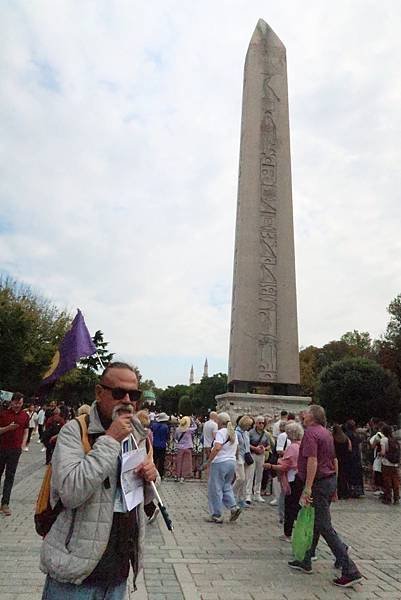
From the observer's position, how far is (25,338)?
3144cm

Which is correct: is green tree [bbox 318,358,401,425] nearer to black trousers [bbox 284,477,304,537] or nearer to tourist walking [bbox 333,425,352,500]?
tourist walking [bbox 333,425,352,500]

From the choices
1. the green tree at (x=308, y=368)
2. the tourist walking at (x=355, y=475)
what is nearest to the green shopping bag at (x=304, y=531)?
the tourist walking at (x=355, y=475)

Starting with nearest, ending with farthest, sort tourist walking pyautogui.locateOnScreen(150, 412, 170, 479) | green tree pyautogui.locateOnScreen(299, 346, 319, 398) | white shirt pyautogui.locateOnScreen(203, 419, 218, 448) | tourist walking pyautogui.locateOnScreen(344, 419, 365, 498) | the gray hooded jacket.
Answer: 1. the gray hooded jacket
2. tourist walking pyautogui.locateOnScreen(344, 419, 365, 498)
3. white shirt pyautogui.locateOnScreen(203, 419, 218, 448)
4. tourist walking pyautogui.locateOnScreen(150, 412, 170, 479)
5. green tree pyautogui.locateOnScreen(299, 346, 319, 398)

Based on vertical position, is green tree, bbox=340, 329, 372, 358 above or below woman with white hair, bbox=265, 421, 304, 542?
above

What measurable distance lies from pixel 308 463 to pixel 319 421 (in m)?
0.57

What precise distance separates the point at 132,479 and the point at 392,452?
37.4ft

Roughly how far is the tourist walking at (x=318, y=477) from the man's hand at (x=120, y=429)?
161 inches

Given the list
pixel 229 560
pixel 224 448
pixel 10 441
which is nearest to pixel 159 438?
pixel 224 448

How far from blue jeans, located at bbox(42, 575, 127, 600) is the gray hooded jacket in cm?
8

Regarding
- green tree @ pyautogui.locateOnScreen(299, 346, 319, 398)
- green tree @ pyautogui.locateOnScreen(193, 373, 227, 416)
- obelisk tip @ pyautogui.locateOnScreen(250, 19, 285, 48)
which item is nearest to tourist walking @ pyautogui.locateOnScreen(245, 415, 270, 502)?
obelisk tip @ pyautogui.locateOnScreen(250, 19, 285, 48)

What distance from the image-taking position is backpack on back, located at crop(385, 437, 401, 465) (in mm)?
12469

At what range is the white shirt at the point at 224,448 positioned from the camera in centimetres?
916

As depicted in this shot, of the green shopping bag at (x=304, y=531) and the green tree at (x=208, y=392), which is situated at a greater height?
the green tree at (x=208, y=392)

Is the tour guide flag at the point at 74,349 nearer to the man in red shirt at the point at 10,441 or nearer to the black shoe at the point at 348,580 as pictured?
the man in red shirt at the point at 10,441
